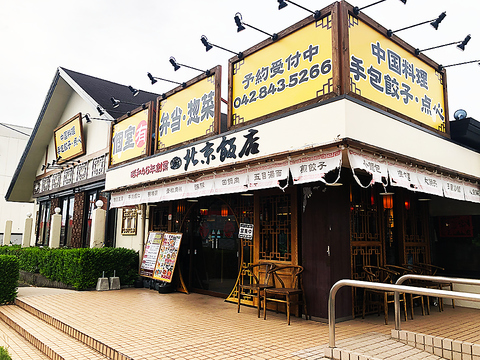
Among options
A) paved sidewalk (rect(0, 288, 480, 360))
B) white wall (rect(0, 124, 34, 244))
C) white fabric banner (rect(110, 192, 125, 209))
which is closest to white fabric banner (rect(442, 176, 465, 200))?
paved sidewalk (rect(0, 288, 480, 360))

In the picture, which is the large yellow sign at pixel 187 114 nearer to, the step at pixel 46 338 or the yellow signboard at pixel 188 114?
the yellow signboard at pixel 188 114

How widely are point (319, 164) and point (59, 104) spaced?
1540cm

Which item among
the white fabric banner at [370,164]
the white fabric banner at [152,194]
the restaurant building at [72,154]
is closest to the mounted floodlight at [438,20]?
the white fabric banner at [370,164]

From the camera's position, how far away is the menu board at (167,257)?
32.6 feet

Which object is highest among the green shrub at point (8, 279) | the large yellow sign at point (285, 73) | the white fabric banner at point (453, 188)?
the large yellow sign at point (285, 73)

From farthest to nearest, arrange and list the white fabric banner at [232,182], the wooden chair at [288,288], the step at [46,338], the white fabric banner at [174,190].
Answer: the white fabric banner at [174,190] < the white fabric banner at [232,182] < the wooden chair at [288,288] < the step at [46,338]

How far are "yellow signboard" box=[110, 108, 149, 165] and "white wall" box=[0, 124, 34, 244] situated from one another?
20162 mm

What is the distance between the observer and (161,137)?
10.0m

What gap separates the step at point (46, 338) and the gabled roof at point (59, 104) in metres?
7.06

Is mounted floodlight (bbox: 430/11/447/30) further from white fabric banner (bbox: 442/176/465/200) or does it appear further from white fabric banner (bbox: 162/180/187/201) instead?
white fabric banner (bbox: 162/180/187/201)

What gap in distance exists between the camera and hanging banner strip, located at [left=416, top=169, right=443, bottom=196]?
632cm

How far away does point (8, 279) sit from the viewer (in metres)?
9.25

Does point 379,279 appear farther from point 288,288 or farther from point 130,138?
point 130,138

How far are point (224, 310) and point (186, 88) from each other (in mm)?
5253
